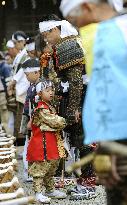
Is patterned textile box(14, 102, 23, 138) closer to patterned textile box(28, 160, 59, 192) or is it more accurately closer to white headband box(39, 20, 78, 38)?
white headband box(39, 20, 78, 38)

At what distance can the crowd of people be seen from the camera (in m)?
2.65

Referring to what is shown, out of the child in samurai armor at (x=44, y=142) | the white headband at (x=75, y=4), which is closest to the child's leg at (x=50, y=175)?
the child in samurai armor at (x=44, y=142)

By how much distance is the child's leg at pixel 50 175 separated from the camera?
20.4 ft

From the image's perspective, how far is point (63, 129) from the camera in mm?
6422

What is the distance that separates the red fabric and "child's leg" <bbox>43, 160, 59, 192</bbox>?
77 millimetres

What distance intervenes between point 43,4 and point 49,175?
1035 centimetres

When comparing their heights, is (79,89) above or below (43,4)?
below

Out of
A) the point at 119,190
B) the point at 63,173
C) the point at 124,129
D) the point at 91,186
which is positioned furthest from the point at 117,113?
the point at 63,173

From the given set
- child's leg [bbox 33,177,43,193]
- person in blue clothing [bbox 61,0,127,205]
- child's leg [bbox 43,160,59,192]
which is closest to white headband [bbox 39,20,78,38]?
child's leg [bbox 43,160,59,192]

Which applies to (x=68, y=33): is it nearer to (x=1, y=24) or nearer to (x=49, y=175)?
(x=49, y=175)

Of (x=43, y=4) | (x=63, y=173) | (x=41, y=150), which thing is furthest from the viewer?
(x=43, y=4)

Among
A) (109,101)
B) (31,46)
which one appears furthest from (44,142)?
(109,101)

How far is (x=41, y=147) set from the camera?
6.17 m

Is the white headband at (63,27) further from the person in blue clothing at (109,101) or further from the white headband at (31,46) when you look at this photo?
the person in blue clothing at (109,101)
